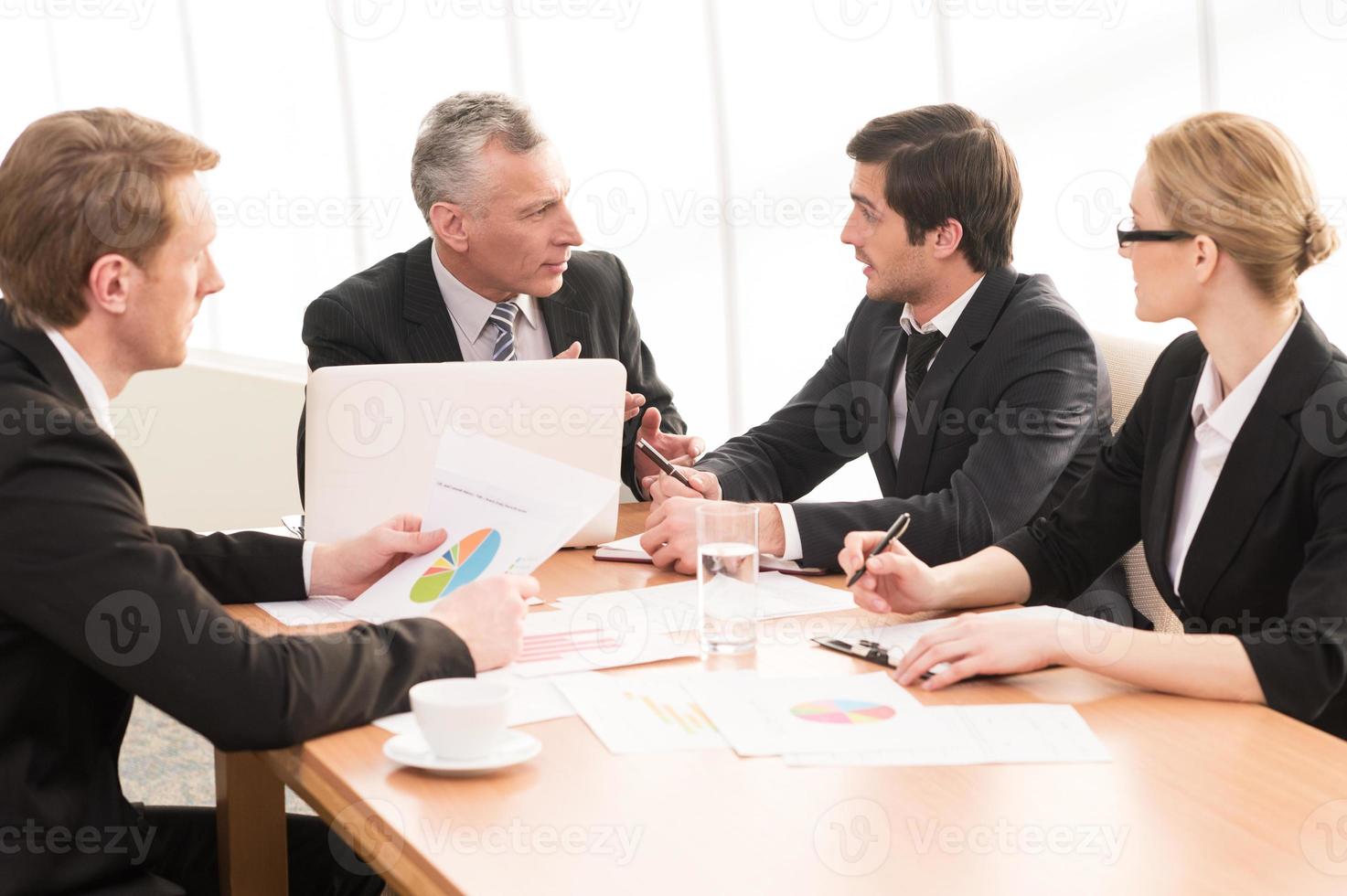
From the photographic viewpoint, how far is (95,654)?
58.5 inches

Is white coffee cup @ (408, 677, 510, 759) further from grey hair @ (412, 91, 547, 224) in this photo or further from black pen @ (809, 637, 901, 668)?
grey hair @ (412, 91, 547, 224)

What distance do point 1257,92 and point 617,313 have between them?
5.04 feet

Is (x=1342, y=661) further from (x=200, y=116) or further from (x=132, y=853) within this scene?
(x=200, y=116)

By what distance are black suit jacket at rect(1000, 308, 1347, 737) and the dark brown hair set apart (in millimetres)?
651

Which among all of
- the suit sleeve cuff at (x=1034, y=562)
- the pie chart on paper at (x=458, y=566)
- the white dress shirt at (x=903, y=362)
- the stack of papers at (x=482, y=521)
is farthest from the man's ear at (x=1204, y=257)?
the pie chart on paper at (x=458, y=566)

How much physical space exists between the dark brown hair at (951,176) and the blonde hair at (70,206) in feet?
5.12

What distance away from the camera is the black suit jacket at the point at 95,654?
1492 mm

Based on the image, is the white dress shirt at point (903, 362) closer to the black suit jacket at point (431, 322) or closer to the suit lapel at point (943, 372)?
the suit lapel at point (943, 372)

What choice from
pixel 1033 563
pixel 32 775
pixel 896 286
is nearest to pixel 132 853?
pixel 32 775

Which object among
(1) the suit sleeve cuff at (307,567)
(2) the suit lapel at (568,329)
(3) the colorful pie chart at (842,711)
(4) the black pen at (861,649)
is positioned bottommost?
(4) the black pen at (861,649)

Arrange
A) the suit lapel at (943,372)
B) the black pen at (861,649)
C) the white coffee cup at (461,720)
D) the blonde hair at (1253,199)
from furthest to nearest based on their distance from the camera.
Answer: the suit lapel at (943,372) < the blonde hair at (1253,199) < the black pen at (861,649) < the white coffee cup at (461,720)

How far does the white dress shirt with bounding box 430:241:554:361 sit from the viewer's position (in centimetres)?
307

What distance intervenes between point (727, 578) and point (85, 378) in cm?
85

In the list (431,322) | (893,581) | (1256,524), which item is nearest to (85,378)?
(893,581)
